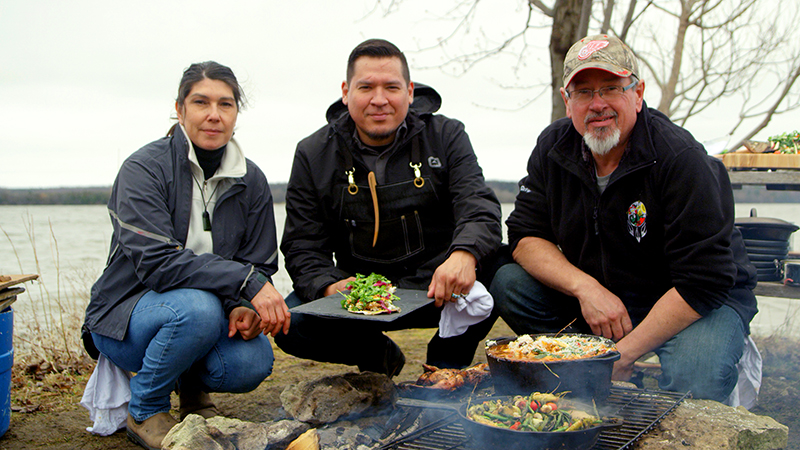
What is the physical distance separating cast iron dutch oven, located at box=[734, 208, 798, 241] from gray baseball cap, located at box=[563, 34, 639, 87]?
2.12 meters

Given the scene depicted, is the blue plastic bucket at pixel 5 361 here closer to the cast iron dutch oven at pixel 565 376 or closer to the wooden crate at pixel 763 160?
the cast iron dutch oven at pixel 565 376

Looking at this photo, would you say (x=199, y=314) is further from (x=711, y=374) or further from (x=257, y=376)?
(x=711, y=374)

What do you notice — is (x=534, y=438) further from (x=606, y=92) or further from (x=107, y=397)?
(x=107, y=397)

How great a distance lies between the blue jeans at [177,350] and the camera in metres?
3.17

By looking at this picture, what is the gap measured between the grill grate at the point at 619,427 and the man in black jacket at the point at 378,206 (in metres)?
1.12

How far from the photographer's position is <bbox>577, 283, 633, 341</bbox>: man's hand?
3.40 m

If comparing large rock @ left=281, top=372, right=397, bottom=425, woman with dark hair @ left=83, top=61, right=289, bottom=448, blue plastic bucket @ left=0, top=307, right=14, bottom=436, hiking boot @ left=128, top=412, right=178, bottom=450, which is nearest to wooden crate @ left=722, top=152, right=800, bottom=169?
large rock @ left=281, top=372, right=397, bottom=425

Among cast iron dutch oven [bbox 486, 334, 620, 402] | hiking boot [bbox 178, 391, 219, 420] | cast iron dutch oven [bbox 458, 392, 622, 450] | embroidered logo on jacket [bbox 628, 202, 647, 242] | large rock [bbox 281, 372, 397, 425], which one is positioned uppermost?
embroidered logo on jacket [bbox 628, 202, 647, 242]

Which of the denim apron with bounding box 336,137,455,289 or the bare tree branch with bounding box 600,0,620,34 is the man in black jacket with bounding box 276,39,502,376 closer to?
the denim apron with bounding box 336,137,455,289

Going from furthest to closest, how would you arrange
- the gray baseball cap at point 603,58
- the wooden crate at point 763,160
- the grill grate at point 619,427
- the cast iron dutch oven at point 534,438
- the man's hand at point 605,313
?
the wooden crate at point 763,160
the man's hand at point 605,313
the gray baseball cap at point 603,58
the grill grate at point 619,427
the cast iron dutch oven at point 534,438

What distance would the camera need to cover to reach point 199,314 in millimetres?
3186

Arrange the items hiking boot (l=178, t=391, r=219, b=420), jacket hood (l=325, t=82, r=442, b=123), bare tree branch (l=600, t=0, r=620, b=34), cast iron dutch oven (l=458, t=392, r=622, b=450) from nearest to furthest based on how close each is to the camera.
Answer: cast iron dutch oven (l=458, t=392, r=622, b=450) < hiking boot (l=178, t=391, r=219, b=420) < jacket hood (l=325, t=82, r=442, b=123) < bare tree branch (l=600, t=0, r=620, b=34)

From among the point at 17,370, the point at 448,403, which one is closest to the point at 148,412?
the point at 448,403

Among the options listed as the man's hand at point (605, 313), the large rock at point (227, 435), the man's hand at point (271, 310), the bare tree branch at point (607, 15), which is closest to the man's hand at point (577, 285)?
the man's hand at point (605, 313)
